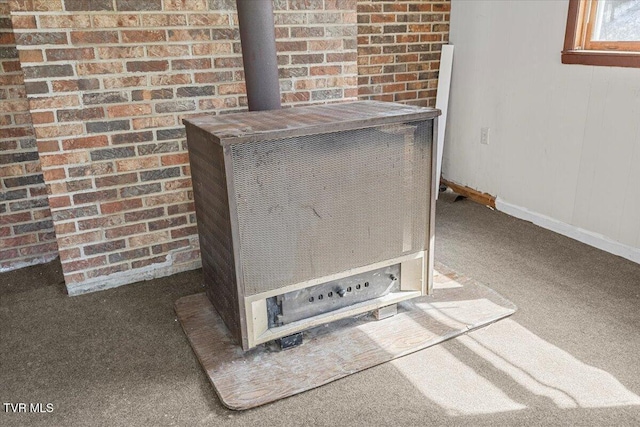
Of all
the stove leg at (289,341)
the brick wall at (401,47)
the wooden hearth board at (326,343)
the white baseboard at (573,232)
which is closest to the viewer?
the wooden hearth board at (326,343)

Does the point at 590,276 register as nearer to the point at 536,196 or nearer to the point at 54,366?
the point at 536,196

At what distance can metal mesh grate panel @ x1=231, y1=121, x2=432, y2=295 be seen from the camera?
164 centimetres

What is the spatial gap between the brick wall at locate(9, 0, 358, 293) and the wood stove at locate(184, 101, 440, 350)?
1.65ft

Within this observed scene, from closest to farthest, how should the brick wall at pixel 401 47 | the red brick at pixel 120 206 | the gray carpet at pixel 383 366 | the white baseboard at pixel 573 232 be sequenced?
the gray carpet at pixel 383 366, the red brick at pixel 120 206, the white baseboard at pixel 573 232, the brick wall at pixel 401 47

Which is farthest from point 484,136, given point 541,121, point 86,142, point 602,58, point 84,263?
point 84,263

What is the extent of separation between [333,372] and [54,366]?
3.43 feet

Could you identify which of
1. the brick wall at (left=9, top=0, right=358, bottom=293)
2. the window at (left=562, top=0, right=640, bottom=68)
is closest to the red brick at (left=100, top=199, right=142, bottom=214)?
the brick wall at (left=9, top=0, right=358, bottom=293)

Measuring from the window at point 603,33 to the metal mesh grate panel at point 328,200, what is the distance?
132 centimetres

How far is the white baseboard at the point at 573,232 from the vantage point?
2.56 m

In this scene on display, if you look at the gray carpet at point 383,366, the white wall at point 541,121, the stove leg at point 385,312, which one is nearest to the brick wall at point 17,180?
the gray carpet at point 383,366

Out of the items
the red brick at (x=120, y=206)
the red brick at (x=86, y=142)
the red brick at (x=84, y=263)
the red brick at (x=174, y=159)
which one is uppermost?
the red brick at (x=86, y=142)

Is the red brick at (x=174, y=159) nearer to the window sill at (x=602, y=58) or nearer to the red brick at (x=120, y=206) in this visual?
the red brick at (x=120, y=206)

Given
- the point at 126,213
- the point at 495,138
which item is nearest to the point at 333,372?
the point at 126,213

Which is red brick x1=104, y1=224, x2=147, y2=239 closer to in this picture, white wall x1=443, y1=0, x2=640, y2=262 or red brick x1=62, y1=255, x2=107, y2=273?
red brick x1=62, y1=255, x2=107, y2=273
